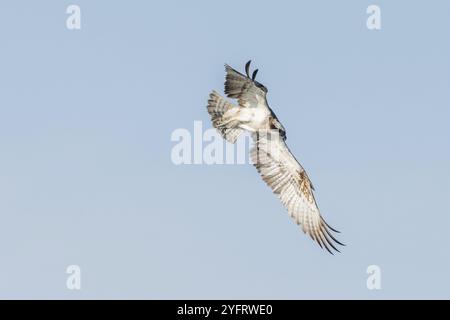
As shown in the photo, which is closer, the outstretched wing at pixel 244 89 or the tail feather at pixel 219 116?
the outstretched wing at pixel 244 89

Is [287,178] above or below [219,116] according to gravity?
below

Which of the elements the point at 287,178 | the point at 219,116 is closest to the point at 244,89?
the point at 219,116

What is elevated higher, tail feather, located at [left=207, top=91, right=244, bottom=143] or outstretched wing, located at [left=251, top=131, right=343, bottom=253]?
tail feather, located at [left=207, top=91, right=244, bottom=143]

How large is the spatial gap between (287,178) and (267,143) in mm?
890

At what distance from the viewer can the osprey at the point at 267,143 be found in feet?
81.5

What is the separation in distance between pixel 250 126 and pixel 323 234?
8.02 feet

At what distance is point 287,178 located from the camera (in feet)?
85.7

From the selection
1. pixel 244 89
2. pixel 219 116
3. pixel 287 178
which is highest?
pixel 244 89

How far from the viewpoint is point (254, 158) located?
85.5 feet

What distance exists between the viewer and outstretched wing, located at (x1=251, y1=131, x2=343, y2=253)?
84.0 ft

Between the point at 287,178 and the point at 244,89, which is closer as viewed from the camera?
the point at 244,89

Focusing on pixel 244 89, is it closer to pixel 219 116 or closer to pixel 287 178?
pixel 219 116

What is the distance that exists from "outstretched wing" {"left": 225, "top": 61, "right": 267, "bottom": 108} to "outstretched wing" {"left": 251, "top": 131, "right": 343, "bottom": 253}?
807 millimetres

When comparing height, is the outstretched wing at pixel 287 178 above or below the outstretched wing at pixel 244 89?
below
